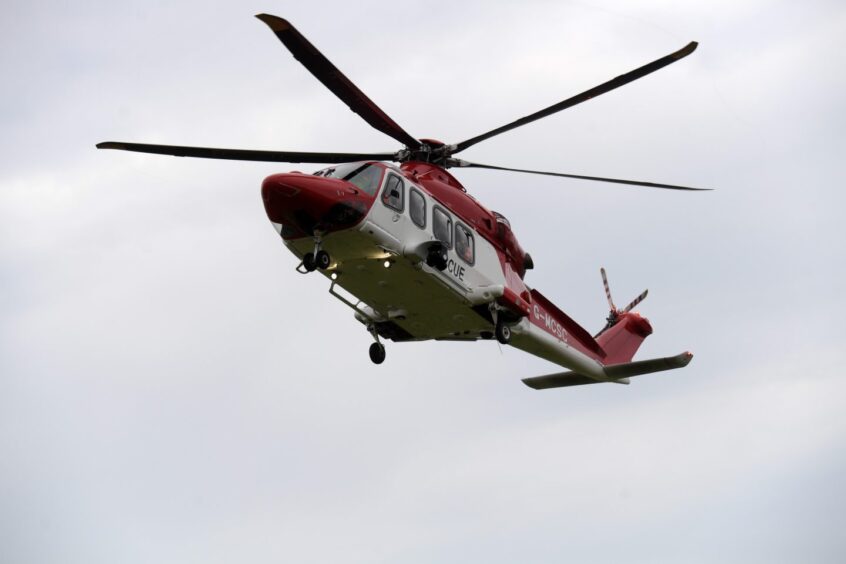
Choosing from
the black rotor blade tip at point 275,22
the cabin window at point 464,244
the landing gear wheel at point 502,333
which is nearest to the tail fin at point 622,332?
the landing gear wheel at point 502,333

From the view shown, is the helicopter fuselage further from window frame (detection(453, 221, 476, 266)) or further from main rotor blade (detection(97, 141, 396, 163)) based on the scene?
main rotor blade (detection(97, 141, 396, 163))

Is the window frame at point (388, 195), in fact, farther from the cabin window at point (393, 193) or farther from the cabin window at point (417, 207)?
the cabin window at point (417, 207)

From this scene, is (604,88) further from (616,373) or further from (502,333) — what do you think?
(616,373)

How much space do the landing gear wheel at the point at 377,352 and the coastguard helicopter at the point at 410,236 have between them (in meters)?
0.02

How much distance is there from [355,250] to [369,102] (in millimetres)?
2643

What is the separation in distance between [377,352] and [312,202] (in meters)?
4.34

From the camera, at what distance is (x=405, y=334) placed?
22438 millimetres

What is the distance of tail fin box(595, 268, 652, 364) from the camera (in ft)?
87.1

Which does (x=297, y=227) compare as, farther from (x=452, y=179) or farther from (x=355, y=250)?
(x=452, y=179)

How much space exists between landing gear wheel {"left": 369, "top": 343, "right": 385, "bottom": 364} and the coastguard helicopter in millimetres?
20

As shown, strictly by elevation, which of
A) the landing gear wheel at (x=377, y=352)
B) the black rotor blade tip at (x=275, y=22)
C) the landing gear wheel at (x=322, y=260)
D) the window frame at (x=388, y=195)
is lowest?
the landing gear wheel at (x=377, y=352)

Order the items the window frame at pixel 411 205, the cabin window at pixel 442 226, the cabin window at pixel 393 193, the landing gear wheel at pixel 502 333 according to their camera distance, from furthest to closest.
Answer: the landing gear wheel at pixel 502 333
the cabin window at pixel 442 226
the window frame at pixel 411 205
the cabin window at pixel 393 193

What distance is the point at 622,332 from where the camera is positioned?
27.2 m

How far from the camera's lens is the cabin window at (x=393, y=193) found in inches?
776
